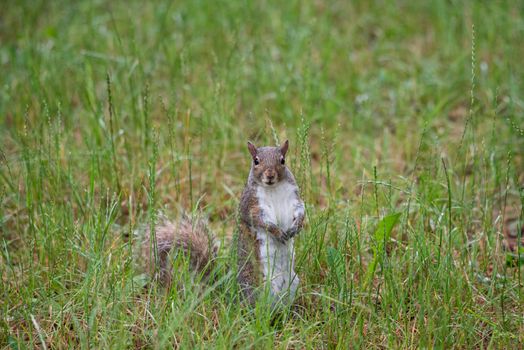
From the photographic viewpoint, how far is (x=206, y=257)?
2939mm

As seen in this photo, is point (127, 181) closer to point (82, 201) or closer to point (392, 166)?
point (82, 201)

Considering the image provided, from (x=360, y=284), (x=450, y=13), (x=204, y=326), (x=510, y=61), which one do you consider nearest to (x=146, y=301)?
(x=204, y=326)

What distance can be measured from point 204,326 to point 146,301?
0.25m

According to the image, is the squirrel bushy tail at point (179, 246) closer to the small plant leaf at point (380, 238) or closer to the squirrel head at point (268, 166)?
the squirrel head at point (268, 166)

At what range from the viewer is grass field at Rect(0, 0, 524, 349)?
2.67 meters

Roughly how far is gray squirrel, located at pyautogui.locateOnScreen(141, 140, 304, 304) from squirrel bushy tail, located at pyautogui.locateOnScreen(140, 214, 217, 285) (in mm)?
14

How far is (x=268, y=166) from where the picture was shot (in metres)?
2.72

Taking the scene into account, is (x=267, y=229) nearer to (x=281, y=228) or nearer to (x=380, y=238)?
(x=281, y=228)

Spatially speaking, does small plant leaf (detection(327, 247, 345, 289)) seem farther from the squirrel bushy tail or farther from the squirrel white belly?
the squirrel bushy tail

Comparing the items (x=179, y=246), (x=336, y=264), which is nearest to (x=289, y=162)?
(x=179, y=246)

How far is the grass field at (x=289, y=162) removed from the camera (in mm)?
2668

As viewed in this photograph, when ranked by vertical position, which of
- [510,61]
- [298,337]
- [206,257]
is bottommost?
[298,337]

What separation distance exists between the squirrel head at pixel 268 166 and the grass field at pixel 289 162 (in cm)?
10

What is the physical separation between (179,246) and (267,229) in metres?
0.41
